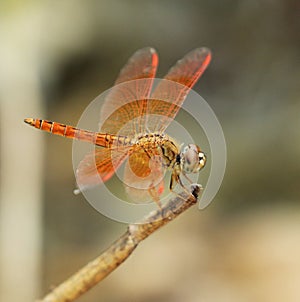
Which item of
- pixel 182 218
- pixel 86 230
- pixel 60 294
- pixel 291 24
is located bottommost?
pixel 86 230

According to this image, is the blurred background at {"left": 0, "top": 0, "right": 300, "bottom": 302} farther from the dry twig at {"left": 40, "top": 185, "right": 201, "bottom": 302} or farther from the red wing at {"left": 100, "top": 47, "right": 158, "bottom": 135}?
the dry twig at {"left": 40, "top": 185, "right": 201, "bottom": 302}

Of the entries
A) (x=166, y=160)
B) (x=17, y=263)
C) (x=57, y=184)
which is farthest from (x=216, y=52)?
(x=166, y=160)

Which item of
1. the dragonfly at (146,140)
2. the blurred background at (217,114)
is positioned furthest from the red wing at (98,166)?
the blurred background at (217,114)

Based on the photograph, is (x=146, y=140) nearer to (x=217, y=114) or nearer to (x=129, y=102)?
(x=129, y=102)

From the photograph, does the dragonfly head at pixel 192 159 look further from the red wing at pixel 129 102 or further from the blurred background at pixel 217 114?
the blurred background at pixel 217 114

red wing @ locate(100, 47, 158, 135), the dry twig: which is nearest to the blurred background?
red wing @ locate(100, 47, 158, 135)

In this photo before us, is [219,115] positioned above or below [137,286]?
above

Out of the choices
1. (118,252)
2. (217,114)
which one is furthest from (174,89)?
(217,114)

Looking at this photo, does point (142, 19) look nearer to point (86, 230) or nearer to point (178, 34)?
point (178, 34)
